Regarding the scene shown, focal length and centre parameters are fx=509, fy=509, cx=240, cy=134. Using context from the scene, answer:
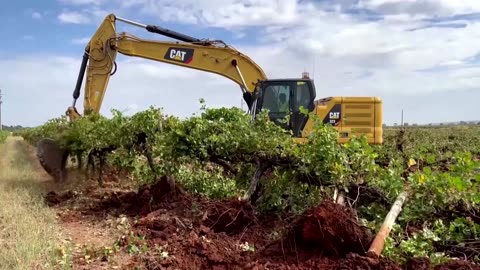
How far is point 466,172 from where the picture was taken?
5684mm

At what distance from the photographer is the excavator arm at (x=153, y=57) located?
12.8m

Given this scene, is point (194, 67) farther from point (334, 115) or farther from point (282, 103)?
point (334, 115)

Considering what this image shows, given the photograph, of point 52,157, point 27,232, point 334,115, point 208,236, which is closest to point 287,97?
point 334,115

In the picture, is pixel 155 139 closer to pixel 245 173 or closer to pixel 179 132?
pixel 179 132

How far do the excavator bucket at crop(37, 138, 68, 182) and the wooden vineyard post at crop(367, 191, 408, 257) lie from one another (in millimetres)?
8315

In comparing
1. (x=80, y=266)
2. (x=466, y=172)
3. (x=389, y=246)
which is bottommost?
(x=80, y=266)

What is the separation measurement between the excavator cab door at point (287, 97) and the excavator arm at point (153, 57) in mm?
1115

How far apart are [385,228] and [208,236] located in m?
2.16

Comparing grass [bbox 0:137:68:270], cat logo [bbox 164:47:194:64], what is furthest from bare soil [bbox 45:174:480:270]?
cat logo [bbox 164:47:194:64]

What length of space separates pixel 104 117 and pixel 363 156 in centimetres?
670

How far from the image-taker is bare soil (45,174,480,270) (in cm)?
488

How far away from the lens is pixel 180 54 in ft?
42.4

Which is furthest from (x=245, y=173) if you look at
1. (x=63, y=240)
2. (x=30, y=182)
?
(x=30, y=182)

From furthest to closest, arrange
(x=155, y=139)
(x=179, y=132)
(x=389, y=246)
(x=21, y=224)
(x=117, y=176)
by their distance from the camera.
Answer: (x=117, y=176) → (x=155, y=139) → (x=179, y=132) → (x=21, y=224) → (x=389, y=246)
